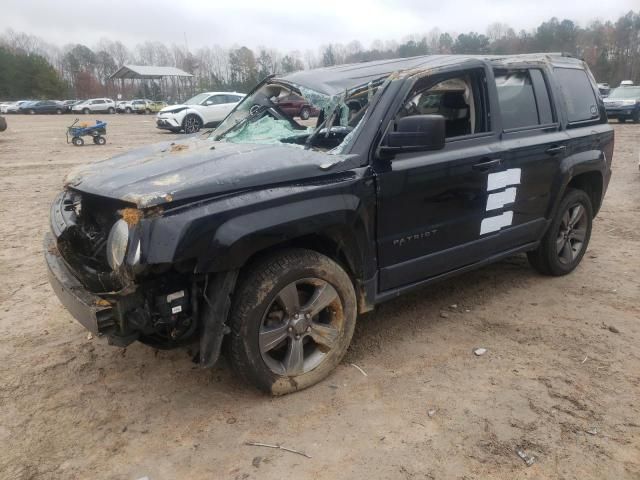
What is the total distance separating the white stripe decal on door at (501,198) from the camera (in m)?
3.61

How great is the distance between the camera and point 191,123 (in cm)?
1947

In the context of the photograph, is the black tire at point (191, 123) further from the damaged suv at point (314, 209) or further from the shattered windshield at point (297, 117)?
the damaged suv at point (314, 209)

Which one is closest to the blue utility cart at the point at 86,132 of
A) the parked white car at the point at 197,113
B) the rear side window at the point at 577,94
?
the parked white car at the point at 197,113

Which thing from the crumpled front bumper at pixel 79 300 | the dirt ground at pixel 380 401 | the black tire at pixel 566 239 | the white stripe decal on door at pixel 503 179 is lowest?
the dirt ground at pixel 380 401

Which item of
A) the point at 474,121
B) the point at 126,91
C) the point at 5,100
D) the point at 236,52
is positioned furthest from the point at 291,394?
the point at 126,91

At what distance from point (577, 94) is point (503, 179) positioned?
58.6 inches

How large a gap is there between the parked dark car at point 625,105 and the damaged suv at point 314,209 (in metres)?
19.6

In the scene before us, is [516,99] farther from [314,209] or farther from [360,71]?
[314,209]

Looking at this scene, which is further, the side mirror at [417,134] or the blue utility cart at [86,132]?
the blue utility cart at [86,132]

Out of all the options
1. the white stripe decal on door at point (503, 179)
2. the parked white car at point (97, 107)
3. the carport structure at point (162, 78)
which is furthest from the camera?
the carport structure at point (162, 78)

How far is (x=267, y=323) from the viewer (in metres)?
2.79

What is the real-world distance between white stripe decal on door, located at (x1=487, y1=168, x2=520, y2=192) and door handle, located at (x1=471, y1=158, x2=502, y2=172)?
67 mm

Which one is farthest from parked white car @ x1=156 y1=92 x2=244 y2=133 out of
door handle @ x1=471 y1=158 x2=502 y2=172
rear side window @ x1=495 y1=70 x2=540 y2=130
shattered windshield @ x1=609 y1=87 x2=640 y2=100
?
door handle @ x1=471 y1=158 x2=502 y2=172

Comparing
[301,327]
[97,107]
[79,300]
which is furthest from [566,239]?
[97,107]
